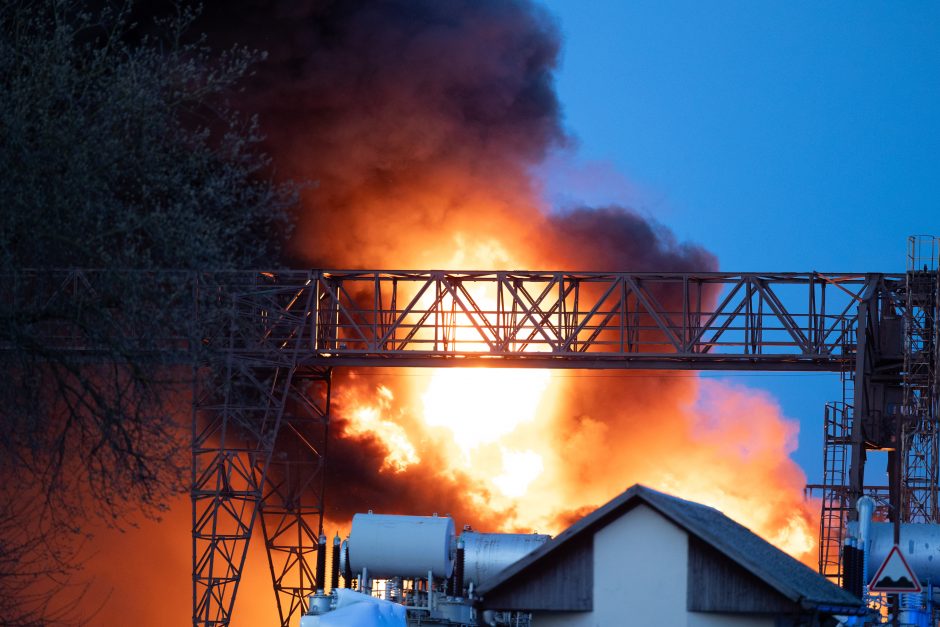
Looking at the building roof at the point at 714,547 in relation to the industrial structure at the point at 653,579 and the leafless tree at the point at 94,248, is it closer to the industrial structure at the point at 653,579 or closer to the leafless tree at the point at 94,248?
the industrial structure at the point at 653,579

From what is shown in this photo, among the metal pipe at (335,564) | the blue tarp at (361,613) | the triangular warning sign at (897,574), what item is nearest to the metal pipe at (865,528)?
the triangular warning sign at (897,574)

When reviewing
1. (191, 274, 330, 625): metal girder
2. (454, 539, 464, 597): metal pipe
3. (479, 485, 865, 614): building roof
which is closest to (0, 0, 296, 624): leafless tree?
(479, 485, 865, 614): building roof

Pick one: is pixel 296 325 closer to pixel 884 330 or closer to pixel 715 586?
pixel 884 330

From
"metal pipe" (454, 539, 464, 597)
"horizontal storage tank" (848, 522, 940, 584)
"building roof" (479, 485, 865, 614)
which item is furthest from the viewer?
"metal pipe" (454, 539, 464, 597)

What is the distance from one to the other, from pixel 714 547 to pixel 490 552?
1612 centimetres

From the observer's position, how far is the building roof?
25625mm

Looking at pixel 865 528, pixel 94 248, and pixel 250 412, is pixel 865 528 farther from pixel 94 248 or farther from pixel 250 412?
pixel 94 248

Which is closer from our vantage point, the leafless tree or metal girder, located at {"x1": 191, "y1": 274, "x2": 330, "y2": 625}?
the leafless tree

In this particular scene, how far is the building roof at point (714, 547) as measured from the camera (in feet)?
84.1

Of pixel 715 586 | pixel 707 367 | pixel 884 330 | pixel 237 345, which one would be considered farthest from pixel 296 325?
pixel 715 586

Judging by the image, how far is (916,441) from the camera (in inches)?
1953

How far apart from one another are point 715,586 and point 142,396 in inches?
493

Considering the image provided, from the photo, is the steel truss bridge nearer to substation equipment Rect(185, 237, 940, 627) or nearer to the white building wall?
substation equipment Rect(185, 237, 940, 627)

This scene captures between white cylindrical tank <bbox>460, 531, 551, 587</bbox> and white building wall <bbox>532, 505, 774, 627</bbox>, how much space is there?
13.8m
